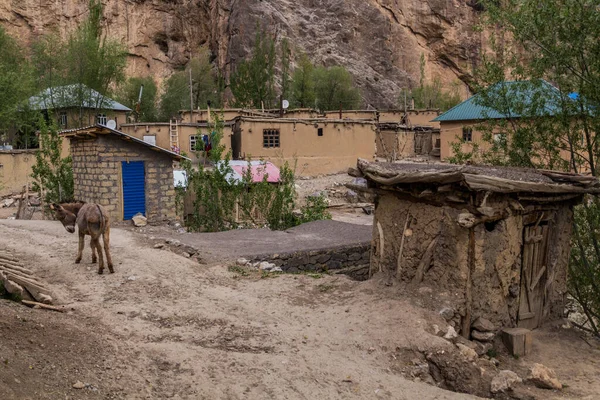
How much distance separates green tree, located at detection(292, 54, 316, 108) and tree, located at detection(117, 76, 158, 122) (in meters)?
11.1

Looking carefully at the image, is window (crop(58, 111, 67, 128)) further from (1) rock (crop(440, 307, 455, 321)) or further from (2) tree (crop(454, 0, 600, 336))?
(1) rock (crop(440, 307, 455, 321))

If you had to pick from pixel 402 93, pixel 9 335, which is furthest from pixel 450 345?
pixel 402 93

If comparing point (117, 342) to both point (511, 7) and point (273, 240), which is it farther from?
point (511, 7)

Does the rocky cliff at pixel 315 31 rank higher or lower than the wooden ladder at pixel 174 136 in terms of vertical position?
higher

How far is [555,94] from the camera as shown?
10.8 m

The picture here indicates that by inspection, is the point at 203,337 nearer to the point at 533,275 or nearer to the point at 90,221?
the point at 90,221

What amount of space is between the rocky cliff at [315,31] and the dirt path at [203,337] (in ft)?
138

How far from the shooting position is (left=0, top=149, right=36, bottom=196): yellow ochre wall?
77.7 ft

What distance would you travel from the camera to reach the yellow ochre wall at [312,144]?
86.8 feet

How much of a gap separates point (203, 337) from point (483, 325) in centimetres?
396

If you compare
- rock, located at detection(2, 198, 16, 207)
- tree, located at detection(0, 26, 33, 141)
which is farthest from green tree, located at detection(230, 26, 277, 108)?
rock, located at detection(2, 198, 16, 207)

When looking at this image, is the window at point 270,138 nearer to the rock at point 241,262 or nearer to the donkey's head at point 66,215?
the rock at point 241,262

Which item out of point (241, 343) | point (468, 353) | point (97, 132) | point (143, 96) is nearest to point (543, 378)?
point (468, 353)

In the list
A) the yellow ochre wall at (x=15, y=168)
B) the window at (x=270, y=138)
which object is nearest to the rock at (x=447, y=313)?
the window at (x=270, y=138)
